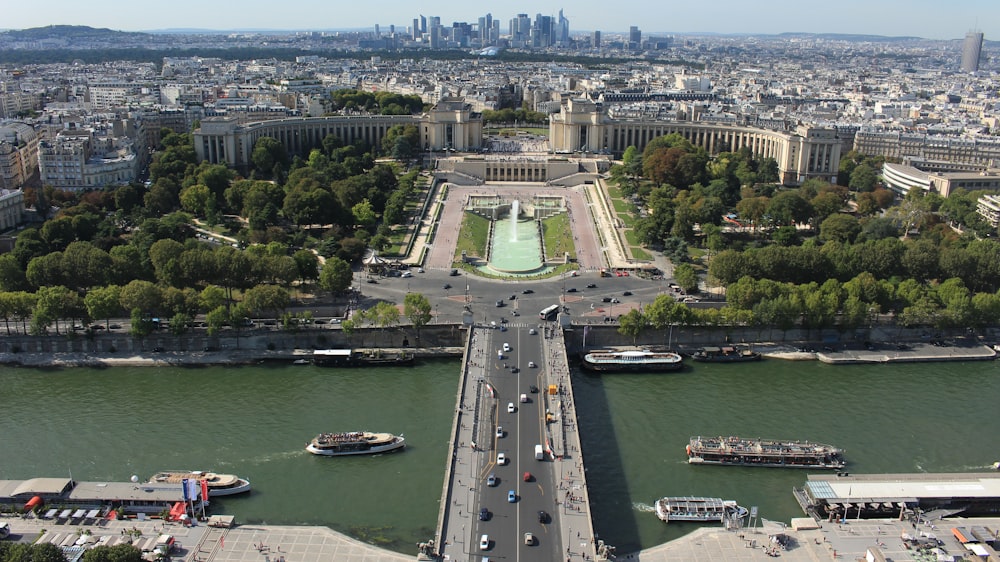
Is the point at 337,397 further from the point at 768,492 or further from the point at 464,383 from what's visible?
the point at 768,492

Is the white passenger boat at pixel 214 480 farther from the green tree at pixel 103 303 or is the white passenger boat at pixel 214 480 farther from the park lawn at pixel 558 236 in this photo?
the park lawn at pixel 558 236

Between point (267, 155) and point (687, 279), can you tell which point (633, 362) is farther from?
point (267, 155)

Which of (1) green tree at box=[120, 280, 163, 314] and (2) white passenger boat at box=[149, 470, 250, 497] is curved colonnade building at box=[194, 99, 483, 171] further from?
(2) white passenger boat at box=[149, 470, 250, 497]

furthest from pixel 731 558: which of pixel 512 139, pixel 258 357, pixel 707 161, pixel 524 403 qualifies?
pixel 512 139

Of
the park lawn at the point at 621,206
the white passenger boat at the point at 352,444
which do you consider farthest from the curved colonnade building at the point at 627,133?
the white passenger boat at the point at 352,444

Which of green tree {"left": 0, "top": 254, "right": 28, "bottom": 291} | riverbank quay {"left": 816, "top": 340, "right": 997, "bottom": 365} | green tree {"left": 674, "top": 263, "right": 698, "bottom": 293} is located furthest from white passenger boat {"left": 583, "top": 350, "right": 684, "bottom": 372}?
green tree {"left": 0, "top": 254, "right": 28, "bottom": 291}

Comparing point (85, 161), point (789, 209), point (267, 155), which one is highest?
point (85, 161)

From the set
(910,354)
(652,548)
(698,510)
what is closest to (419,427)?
(652,548)
